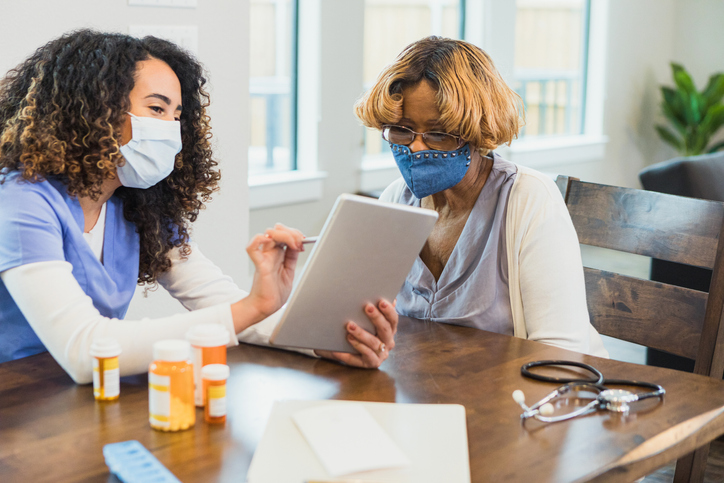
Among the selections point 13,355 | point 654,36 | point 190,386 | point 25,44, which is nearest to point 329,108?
point 25,44

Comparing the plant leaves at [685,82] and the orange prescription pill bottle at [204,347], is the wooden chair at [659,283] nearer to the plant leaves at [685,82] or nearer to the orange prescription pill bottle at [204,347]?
the orange prescription pill bottle at [204,347]

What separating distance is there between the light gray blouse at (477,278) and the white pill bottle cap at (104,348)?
2.12ft

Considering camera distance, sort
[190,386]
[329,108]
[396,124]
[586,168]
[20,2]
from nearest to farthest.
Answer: [190,386], [396,124], [20,2], [329,108], [586,168]

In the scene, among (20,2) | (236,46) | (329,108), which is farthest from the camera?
(329,108)

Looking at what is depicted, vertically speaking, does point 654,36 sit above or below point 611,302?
above

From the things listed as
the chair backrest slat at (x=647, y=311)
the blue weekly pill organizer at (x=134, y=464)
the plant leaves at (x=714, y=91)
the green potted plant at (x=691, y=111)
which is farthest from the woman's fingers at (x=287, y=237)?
the plant leaves at (x=714, y=91)

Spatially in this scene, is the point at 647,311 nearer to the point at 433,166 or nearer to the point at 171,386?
the point at 433,166

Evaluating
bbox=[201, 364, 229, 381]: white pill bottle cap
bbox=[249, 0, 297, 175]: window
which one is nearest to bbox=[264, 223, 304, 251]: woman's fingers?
bbox=[201, 364, 229, 381]: white pill bottle cap

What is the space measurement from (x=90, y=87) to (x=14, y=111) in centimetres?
17

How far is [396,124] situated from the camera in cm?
149

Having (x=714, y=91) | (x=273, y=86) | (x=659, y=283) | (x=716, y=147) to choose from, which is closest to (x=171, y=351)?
(x=659, y=283)

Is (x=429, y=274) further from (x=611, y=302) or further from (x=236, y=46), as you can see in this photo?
(x=236, y=46)

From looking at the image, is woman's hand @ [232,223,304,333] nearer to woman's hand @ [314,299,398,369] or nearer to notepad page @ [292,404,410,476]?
woman's hand @ [314,299,398,369]

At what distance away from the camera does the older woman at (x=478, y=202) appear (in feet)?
4.58
